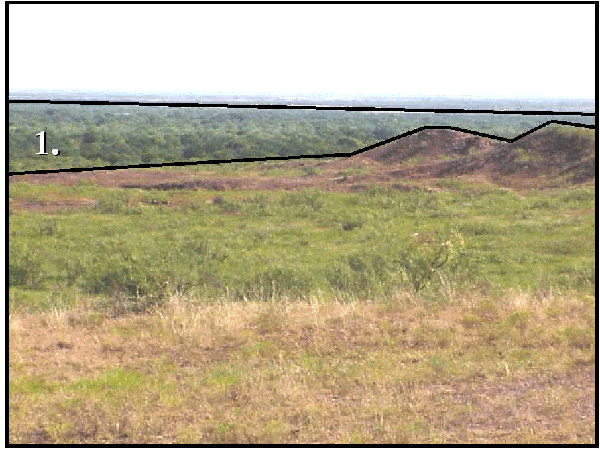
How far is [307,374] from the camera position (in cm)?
810

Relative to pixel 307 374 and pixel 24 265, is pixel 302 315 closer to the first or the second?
pixel 307 374

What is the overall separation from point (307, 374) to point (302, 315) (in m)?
1.21

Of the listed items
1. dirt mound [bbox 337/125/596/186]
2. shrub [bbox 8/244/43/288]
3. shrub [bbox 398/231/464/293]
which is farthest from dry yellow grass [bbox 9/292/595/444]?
dirt mound [bbox 337/125/596/186]

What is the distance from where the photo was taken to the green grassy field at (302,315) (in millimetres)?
7328

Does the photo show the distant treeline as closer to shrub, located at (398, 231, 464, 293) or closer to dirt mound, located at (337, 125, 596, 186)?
dirt mound, located at (337, 125, 596, 186)

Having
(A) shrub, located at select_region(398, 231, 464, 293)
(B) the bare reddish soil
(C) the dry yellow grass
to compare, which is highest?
(B) the bare reddish soil

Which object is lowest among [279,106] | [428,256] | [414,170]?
[428,256]

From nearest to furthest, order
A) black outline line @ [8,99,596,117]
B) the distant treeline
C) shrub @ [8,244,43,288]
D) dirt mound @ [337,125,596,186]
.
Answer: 1. black outline line @ [8,99,596,117]
2. the distant treeline
3. shrub @ [8,244,43,288]
4. dirt mound @ [337,125,596,186]

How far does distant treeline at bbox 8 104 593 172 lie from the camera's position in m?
8.29

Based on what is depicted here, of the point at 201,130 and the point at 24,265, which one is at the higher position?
the point at 201,130

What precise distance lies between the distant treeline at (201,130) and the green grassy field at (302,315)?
0.69m

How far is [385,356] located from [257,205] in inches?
106

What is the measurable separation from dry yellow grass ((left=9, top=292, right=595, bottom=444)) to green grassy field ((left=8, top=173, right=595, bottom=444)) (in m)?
0.02

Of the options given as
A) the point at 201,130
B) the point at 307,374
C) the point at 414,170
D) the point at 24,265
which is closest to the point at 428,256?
the point at 414,170
